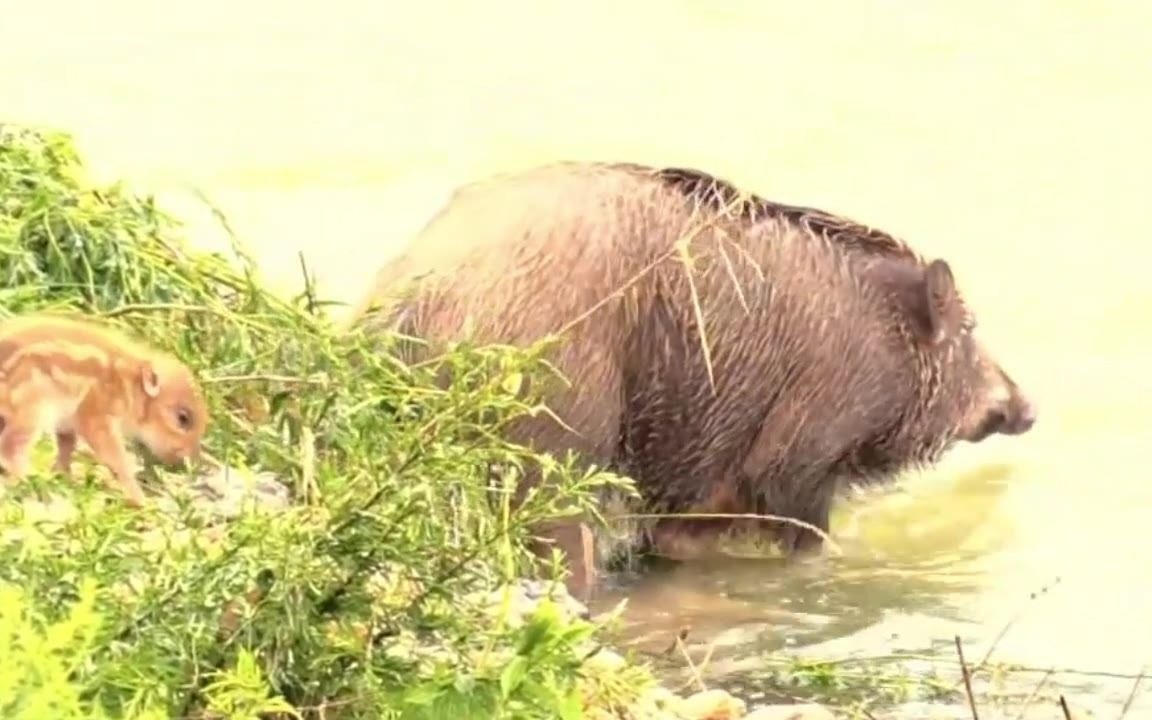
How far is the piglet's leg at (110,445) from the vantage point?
3037 millimetres

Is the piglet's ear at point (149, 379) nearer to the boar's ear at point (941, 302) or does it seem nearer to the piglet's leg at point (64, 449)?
the piglet's leg at point (64, 449)

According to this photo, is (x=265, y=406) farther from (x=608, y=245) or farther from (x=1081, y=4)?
(x=1081, y=4)

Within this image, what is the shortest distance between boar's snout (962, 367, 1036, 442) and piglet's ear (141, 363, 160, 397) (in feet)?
8.44

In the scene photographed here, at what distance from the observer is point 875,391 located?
192 inches

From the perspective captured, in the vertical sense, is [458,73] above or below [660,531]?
above

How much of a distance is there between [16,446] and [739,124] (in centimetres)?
504

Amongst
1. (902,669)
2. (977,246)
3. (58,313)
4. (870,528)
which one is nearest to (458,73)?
(977,246)

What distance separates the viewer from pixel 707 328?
456 cm

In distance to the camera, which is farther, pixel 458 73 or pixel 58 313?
pixel 458 73

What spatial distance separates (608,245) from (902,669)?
3.28 ft

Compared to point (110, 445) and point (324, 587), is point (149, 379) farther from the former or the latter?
point (324, 587)

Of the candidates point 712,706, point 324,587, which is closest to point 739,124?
point 712,706

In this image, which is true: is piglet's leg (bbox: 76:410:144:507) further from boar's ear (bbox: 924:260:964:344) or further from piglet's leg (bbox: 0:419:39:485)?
boar's ear (bbox: 924:260:964:344)

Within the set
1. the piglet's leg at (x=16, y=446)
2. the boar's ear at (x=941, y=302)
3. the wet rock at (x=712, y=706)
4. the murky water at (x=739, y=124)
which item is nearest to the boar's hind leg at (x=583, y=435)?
the wet rock at (x=712, y=706)
